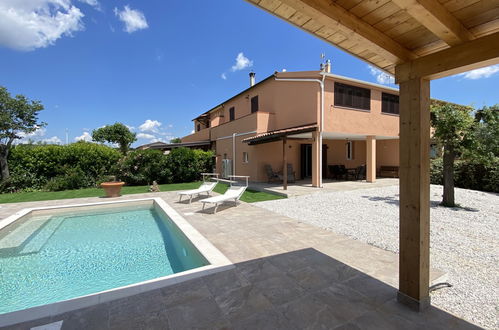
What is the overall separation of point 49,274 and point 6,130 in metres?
14.8

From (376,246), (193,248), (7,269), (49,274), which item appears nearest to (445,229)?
(376,246)

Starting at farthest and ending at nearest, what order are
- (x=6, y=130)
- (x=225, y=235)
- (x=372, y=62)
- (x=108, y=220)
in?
(x=6, y=130) → (x=108, y=220) → (x=225, y=235) → (x=372, y=62)

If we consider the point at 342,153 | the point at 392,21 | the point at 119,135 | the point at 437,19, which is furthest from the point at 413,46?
the point at 119,135

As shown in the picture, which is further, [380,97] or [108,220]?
[380,97]

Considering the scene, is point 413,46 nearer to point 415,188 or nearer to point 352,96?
point 415,188

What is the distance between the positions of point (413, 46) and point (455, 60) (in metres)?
0.60

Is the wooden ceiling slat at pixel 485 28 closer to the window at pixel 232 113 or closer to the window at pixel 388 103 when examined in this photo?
the window at pixel 388 103

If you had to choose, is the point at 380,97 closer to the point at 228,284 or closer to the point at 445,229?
the point at 445,229

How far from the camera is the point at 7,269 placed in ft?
16.7

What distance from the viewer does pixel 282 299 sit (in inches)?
118

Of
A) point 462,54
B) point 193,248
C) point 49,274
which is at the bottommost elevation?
point 49,274

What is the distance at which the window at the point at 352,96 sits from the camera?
555 inches

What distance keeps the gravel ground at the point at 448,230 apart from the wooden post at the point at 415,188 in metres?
0.51

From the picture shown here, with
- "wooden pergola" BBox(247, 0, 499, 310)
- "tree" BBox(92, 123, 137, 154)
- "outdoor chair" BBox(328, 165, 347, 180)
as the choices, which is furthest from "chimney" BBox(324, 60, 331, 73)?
"tree" BBox(92, 123, 137, 154)
